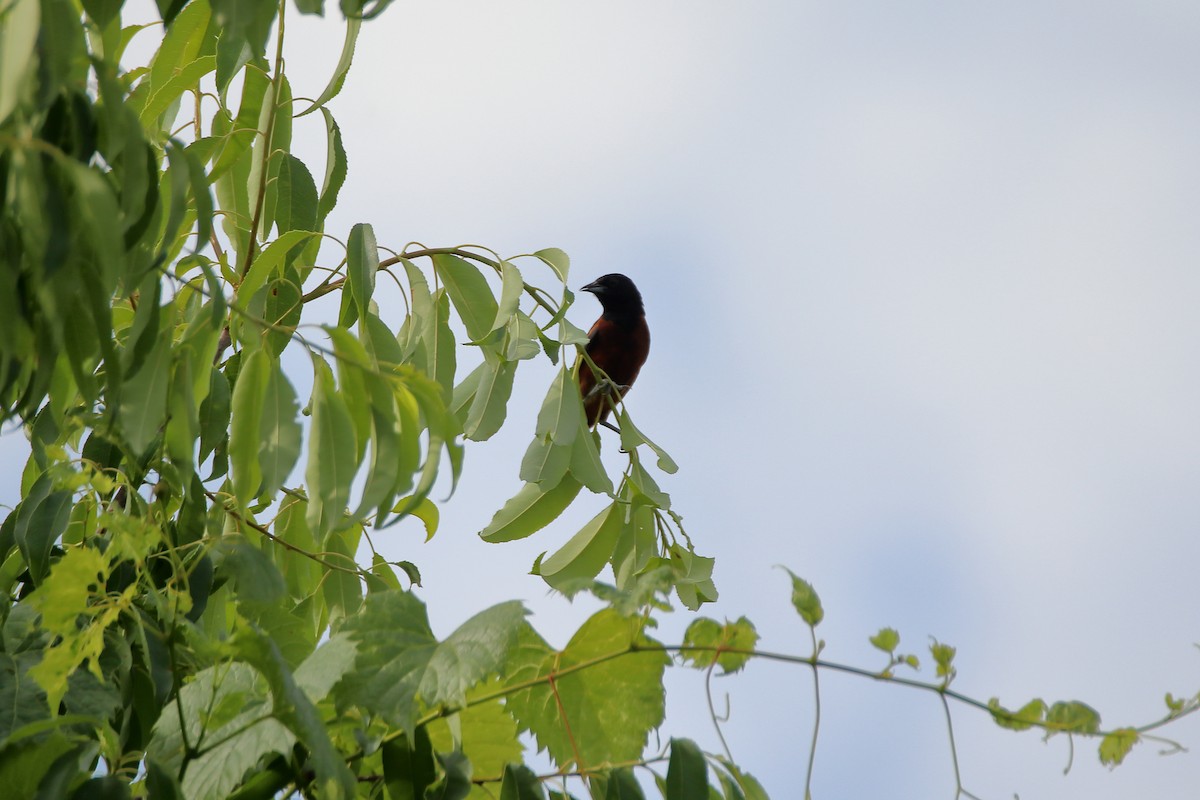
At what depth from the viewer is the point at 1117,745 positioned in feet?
3.94

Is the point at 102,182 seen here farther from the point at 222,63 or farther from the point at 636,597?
the point at 222,63

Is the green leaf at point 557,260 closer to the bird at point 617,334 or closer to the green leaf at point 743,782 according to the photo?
the green leaf at point 743,782

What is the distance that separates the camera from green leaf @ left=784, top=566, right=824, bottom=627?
120 centimetres

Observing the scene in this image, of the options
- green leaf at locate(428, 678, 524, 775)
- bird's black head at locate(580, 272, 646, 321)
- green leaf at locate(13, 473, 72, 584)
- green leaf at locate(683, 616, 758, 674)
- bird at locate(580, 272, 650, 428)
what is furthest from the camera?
bird's black head at locate(580, 272, 646, 321)

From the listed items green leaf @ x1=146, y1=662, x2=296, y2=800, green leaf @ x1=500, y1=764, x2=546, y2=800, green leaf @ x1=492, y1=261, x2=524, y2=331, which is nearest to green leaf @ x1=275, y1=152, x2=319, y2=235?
green leaf @ x1=492, y1=261, x2=524, y2=331

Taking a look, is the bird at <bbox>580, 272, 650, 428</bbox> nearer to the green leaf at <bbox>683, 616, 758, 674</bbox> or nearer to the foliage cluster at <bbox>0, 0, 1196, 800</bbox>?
the foliage cluster at <bbox>0, 0, 1196, 800</bbox>

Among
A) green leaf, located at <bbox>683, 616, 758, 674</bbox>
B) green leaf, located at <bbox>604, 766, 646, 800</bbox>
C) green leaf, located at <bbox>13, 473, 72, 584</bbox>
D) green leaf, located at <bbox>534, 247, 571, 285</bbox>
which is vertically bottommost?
green leaf, located at <bbox>604, 766, 646, 800</bbox>

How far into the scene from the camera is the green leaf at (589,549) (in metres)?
2.38

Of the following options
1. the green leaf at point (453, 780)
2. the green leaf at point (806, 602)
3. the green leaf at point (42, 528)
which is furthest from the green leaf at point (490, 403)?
the green leaf at point (806, 602)

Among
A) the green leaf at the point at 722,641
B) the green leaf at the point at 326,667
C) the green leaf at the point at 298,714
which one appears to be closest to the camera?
the green leaf at the point at 298,714

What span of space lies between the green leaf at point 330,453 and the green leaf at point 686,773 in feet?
1.54

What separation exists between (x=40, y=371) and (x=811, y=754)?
0.82 metres

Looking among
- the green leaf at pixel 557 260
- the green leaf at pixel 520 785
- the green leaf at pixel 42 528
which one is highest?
the green leaf at pixel 557 260

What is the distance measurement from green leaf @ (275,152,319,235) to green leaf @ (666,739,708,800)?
126 cm
